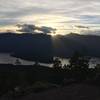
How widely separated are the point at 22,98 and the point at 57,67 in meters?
74.5

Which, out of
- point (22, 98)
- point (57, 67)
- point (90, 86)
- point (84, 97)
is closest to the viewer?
point (84, 97)

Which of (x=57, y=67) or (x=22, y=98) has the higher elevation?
(x=22, y=98)

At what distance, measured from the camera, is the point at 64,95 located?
39.4ft

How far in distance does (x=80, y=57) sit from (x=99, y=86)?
57262 millimetres

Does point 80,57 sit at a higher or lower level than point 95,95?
lower

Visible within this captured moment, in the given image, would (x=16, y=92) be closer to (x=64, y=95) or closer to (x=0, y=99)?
(x=0, y=99)

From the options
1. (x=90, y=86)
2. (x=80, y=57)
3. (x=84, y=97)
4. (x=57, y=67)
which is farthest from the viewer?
(x=57, y=67)

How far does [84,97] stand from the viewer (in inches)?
450

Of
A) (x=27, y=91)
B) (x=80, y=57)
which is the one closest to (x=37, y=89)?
(x=27, y=91)

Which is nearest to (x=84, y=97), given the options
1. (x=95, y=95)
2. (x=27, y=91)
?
(x=95, y=95)

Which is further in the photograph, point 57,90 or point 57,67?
point 57,67

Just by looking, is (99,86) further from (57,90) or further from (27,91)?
(27,91)

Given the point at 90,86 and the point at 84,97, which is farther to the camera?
the point at 90,86

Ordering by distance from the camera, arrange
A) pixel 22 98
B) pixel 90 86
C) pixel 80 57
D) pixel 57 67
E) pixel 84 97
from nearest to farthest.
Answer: pixel 84 97 → pixel 22 98 → pixel 90 86 → pixel 80 57 → pixel 57 67
